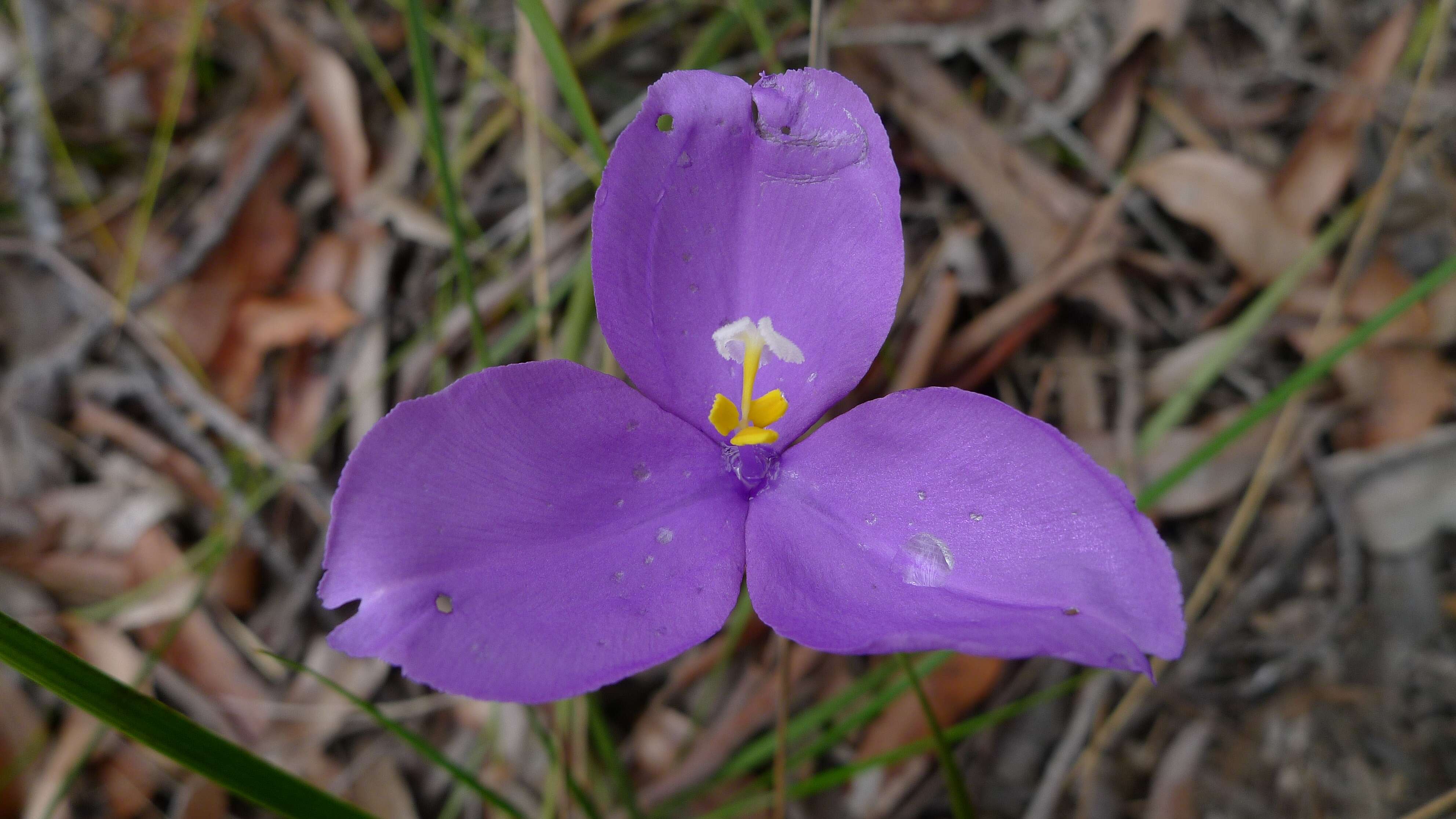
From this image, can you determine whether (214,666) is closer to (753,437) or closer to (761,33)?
(753,437)

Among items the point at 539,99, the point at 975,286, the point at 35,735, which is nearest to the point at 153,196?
the point at 539,99

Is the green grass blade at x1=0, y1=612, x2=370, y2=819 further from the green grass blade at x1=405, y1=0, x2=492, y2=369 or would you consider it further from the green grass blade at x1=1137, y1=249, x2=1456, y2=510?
the green grass blade at x1=1137, y1=249, x2=1456, y2=510

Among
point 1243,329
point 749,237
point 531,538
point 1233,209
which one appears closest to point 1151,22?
point 1233,209

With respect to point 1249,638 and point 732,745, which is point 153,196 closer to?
point 732,745

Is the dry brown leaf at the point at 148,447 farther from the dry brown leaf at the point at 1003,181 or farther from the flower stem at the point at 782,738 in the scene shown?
the dry brown leaf at the point at 1003,181

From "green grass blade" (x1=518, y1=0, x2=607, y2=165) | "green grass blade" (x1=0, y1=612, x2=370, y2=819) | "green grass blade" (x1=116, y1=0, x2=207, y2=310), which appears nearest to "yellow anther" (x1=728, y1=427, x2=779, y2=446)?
"green grass blade" (x1=518, y1=0, x2=607, y2=165)

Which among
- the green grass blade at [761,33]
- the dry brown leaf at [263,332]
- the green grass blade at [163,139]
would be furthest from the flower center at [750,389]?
the green grass blade at [163,139]
